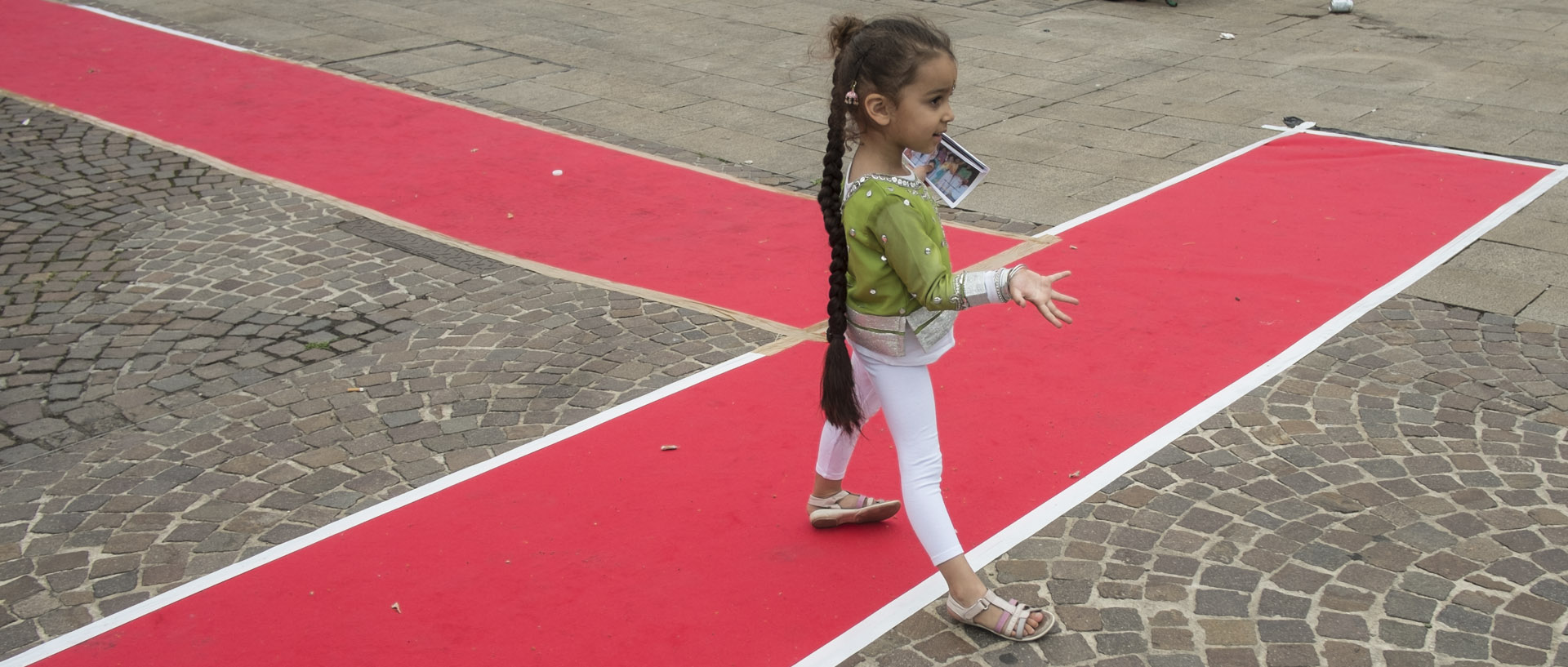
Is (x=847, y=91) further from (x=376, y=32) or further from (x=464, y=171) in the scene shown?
(x=376, y=32)

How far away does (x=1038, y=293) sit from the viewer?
3.26 m

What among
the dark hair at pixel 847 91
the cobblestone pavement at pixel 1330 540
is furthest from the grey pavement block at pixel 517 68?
the dark hair at pixel 847 91

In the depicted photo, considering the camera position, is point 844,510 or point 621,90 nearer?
point 844,510

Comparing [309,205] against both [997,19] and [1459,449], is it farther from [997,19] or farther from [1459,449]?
[997,19]

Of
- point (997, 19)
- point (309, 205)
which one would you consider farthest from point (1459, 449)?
point (997, 19)

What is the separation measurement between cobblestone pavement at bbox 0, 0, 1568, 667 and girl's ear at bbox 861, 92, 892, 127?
153 cm

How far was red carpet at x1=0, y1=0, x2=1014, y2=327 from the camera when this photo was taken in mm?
7008

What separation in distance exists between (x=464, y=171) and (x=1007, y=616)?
5.81 meters

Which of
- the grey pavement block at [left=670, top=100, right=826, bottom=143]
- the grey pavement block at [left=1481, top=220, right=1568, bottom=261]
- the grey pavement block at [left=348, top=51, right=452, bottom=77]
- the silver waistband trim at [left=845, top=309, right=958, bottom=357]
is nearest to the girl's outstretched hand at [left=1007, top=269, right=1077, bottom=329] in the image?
the silver waistband trim at [left=845, top=309, right=958, bottom=357]

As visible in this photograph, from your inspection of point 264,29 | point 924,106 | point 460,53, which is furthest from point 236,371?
point 264,29

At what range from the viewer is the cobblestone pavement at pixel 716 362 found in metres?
4.03

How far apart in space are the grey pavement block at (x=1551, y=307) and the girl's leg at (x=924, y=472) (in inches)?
149

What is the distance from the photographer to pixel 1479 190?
795cm

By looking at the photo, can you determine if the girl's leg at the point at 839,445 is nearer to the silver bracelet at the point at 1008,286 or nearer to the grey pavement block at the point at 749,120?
the silver bracelet at the point at 1008,286
